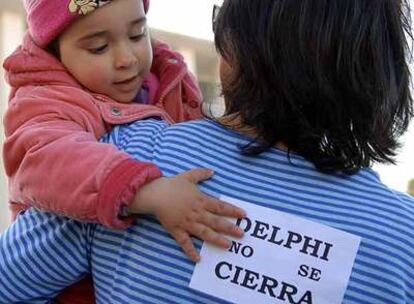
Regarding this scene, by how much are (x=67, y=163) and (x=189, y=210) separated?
16 centimetres

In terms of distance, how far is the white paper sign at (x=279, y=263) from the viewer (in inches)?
29.7

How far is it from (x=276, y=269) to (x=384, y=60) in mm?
270

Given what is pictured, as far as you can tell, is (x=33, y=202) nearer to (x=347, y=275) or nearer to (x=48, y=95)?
(x=48, y=95)

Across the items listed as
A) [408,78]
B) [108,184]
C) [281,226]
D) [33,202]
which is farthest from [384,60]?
[33,202]

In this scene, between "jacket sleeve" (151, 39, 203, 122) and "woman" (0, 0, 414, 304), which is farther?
"jacket sleeve" (151, 39, 203, 122)

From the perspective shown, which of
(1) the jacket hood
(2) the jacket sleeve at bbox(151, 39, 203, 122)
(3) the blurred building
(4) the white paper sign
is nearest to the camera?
(4) the white paper sign

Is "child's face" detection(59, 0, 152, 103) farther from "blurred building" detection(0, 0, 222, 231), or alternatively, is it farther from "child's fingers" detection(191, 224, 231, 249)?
"blurred building" detection(0, 0, 222, 231)

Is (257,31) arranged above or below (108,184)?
above

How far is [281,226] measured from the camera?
30.2 inches

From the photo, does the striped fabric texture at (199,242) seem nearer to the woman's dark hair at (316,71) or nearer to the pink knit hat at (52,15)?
the woman's dark hair at (316,71)

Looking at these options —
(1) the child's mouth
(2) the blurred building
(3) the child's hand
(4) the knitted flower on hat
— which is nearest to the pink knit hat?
(4) the knitted flower on hat

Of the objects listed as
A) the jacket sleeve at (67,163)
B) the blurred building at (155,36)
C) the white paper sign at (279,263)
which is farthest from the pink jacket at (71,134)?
the blurred building at (155,36)

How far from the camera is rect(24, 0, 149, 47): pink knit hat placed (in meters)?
1.05

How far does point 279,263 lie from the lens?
0.76 meters
